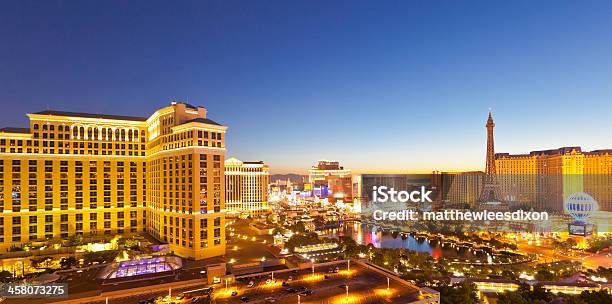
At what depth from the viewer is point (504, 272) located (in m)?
31.8

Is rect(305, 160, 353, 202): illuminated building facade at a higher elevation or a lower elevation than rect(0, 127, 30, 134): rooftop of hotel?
lower

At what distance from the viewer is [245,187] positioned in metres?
80.9

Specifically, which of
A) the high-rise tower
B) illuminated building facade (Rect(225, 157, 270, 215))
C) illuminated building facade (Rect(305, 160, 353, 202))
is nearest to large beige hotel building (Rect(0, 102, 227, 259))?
illuminated building facade (Rect(225, 157, 270, 215))

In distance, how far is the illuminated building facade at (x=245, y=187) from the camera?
79.1 m

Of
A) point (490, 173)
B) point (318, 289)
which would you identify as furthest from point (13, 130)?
point (490, 173)

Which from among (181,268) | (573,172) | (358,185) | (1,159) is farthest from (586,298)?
(358,185)

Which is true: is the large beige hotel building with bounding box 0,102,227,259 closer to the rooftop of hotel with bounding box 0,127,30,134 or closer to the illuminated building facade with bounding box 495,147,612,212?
the rooftop of hotel with bounding box 0,127,30,134

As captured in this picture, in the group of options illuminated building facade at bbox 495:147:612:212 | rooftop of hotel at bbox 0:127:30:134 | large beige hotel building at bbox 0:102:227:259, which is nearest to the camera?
large beige hotel building at bbox 0:102:227:259

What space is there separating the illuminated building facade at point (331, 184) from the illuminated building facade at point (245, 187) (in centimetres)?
4838

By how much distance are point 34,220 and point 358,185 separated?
360 feet

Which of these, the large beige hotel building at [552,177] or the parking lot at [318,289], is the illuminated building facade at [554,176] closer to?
the large beige hotel building at [552,177]

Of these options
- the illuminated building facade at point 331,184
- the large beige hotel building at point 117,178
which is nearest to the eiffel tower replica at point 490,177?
the illuminated building facade at point 331,184

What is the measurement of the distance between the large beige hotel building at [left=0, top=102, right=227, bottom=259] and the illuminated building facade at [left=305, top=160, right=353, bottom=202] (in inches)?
3611

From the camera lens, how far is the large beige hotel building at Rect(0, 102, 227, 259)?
1298 inches
